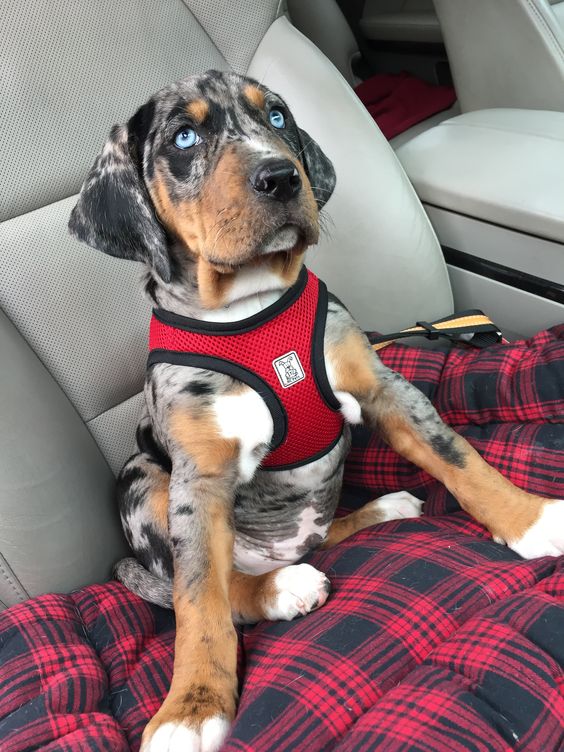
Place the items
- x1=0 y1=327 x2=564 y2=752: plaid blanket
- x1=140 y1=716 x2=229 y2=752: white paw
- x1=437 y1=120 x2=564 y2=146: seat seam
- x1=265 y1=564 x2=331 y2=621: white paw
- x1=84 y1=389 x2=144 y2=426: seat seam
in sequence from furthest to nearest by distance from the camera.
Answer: x1=437 y1=120 x2=564 y2=146: seat seam
x1=84 y1=389 x2=144 y2=426: seat seam
x1=265 y1=564 x2=331 y2=621: white paw
x1=140 y1=716 x2=229 y2=752: white paw
x1=0 y1=327 x2=564 y2=752: plaid blanket

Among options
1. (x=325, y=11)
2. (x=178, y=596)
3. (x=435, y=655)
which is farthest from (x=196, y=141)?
(x=325, y=11)

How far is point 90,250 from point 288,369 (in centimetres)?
82

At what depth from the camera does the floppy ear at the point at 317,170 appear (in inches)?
78.5

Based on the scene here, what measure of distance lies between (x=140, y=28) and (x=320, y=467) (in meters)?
1.57

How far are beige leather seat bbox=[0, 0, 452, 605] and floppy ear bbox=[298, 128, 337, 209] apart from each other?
1.32 ft

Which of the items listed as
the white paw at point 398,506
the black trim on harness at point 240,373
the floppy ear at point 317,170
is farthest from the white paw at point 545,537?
the floppy ear at point 317,170

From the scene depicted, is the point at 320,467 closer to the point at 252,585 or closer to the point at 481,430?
the point at 252,585

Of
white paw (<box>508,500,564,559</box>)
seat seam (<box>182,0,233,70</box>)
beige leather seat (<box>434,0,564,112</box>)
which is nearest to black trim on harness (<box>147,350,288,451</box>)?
white paw (<box>508,500,564,559</box>)

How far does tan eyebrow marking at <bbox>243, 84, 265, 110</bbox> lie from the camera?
189 centimetres

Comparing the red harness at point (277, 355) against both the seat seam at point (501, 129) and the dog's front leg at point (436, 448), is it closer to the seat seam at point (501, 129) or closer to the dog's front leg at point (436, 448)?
the dog's front leg at point (436, 448)

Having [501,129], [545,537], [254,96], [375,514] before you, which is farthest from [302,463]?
[501,129]

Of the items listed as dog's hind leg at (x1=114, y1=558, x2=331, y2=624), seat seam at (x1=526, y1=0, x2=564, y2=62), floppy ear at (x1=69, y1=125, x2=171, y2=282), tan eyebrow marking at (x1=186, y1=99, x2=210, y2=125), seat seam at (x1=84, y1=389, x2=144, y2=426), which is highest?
tan eyebrow marking at (x1=186, y1=99, x2=210, y2=125)

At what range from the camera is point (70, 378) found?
2182 millimetres

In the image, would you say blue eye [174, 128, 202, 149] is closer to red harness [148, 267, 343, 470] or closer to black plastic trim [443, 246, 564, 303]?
red harness [148, 267, 343, 470]
